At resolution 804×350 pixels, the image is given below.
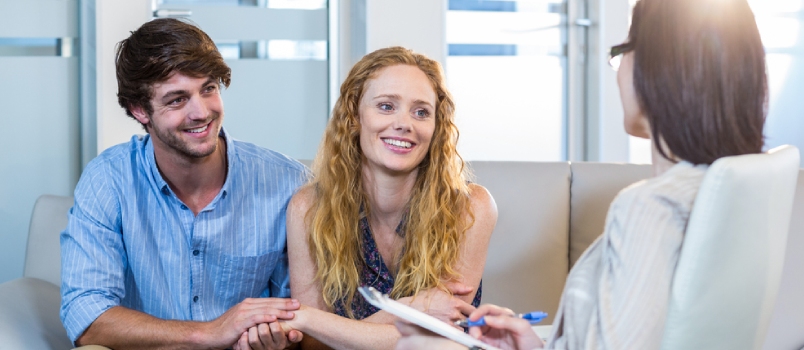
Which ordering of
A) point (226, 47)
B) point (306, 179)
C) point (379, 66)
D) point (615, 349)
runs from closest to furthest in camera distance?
point (615, 349) < point (379, 66) < point (306, 179) < point (226, 47)

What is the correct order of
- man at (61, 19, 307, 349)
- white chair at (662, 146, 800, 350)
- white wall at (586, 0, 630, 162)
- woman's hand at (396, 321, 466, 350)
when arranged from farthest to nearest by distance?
white wall at (586, 0, 630, 162) → man at (61, 19, 307, 349) → woman's hand at (396, 321, 466, 350) → white chair at (662, 146, 800, 350)

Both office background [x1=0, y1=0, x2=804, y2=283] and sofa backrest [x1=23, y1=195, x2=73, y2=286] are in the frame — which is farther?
office background [x1=0, y1=0, x2=804, y2=283]

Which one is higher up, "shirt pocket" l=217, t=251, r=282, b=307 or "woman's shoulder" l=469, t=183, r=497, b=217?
"woman's shoulder" l=469, t=183, r=497, b=217

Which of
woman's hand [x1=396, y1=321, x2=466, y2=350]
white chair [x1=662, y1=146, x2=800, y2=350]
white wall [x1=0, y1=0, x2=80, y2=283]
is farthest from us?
white wall [x1=0, y1=0, x2=80, y2=283]

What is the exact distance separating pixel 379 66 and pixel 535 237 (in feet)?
2.18

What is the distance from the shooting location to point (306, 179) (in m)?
1.98

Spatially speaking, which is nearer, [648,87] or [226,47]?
[648,87]

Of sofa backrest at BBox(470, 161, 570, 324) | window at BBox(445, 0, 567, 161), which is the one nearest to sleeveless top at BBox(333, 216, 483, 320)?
sofa backrest at BBox(470, 161, 570, 324)

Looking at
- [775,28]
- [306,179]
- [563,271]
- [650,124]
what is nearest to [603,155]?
[775,28]

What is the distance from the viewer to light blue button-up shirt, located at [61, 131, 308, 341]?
1.76 metres

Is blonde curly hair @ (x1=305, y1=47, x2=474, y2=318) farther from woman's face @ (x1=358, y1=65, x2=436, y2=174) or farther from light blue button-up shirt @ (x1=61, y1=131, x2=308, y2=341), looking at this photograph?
light blue button-up shirt @ (x1=61, y1=131, x2=308, y2=341)

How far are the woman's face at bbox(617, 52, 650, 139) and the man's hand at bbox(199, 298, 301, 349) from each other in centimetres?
92

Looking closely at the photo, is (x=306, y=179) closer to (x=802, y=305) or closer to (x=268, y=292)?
(x=268, y=292)

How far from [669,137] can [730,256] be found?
0.15m
